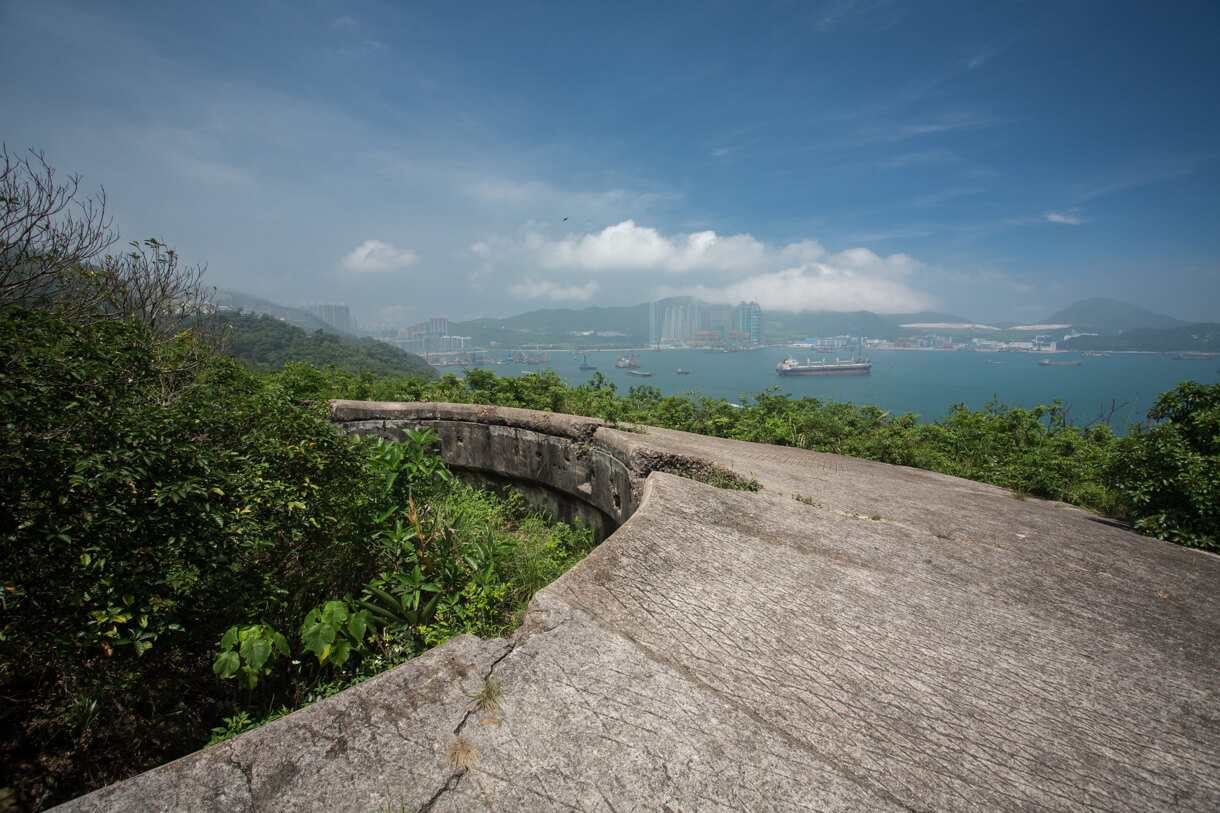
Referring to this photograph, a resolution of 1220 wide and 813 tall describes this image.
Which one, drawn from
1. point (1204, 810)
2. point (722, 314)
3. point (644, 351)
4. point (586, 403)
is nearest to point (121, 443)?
point (1204, 810)

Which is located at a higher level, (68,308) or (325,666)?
(68,308)

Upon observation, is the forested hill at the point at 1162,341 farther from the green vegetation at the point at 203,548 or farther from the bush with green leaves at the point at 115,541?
the bush with green leaves at the point at 115,541

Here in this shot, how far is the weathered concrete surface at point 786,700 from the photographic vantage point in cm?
133

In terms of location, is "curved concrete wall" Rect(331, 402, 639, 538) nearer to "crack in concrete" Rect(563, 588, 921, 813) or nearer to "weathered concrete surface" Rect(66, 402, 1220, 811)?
"weathered concrete surface" Rect(66, 402, 1220, 811)

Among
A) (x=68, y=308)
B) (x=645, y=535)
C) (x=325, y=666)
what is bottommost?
(x=325, y=666)

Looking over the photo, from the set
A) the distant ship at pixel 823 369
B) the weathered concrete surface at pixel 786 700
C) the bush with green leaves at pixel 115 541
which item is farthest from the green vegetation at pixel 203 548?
the distant ship at pixel 823 369

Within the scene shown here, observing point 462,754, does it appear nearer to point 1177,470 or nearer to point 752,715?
Answer: point 752,715

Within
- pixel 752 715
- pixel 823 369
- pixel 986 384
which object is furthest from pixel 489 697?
pixel 823 369

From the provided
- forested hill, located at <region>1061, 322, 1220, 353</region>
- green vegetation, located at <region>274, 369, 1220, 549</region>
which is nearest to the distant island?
forested hill, located at <region>1061, 322, 1220, 353</region>

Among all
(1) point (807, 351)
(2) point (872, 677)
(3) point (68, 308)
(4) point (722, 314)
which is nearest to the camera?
(2) point (872, 677)

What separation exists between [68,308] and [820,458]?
665cm

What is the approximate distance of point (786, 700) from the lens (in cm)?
165

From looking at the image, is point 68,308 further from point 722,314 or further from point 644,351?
point 722,314

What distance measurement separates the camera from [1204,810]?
1.35 meters
